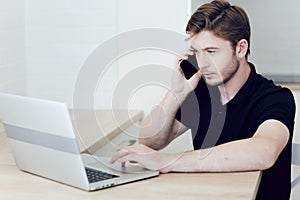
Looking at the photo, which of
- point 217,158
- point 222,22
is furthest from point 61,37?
point 217,158

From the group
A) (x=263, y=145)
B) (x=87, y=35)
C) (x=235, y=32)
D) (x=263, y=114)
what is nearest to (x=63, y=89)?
(x=87, y=35)

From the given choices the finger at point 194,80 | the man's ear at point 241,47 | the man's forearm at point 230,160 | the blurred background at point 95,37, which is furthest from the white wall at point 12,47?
the man's forearm at point 230,160

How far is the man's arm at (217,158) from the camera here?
1638 mm

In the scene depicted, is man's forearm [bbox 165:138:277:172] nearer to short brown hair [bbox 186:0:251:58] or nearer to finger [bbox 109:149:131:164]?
→ finger [bbox 109:149:131:164]

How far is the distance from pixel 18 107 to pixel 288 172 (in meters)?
Result: 0.97

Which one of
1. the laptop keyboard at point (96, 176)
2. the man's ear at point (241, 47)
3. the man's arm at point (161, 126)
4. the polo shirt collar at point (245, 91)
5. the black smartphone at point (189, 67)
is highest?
the man's ear at point (241, 47)

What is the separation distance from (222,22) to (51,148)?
89 cm

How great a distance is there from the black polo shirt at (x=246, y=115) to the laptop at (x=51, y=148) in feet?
1.66

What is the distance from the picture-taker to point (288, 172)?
201 cm

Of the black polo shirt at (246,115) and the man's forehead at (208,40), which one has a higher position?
the man's forehead at (208,40)

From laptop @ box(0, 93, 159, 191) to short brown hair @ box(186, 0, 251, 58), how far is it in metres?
0.68

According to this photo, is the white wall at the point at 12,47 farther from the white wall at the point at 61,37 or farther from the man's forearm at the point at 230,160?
the man's forearm at the point at 230,160

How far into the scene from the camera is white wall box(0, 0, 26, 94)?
8.86 ft

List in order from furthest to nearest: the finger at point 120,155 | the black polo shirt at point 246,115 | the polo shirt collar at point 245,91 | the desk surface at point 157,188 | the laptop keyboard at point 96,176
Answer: the polo shirt collar at point 245,91 < the black polo shirt at point 246,115 < the finger at point 120,155 < the laptop keyboard at point 96,176 < the desk surface at point 157,188
